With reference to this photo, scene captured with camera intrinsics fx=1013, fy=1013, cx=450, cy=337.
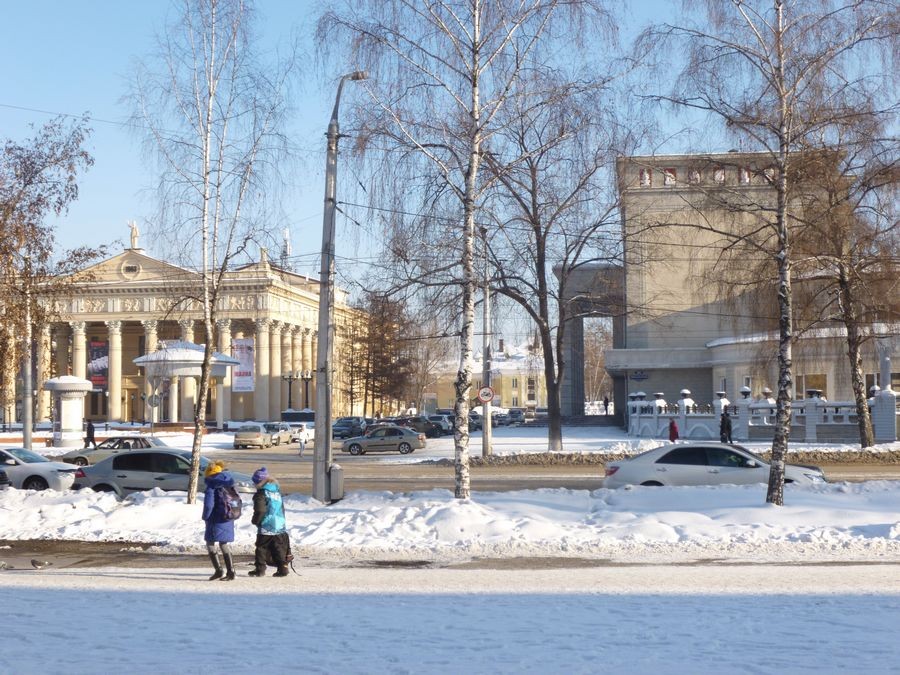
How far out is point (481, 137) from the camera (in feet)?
57.1

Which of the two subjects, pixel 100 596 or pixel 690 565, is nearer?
pixel 100 596

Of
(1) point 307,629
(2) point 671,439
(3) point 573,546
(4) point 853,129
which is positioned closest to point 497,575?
(3) point 573,546

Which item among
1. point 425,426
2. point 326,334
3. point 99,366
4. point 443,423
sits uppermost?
point 99,366

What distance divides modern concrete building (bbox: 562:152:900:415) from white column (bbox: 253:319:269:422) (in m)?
34.3

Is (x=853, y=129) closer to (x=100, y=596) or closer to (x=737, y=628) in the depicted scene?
(x=737, y=628)

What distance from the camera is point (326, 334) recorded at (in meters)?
19.0

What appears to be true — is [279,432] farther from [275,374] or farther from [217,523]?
[217,523]

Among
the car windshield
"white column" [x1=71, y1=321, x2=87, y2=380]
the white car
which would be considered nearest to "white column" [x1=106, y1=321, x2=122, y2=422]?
"white column" [x1=71, y1=321, x2=87, y2=380]

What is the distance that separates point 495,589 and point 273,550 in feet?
9.57

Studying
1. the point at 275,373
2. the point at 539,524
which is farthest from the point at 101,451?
the point at 275,373

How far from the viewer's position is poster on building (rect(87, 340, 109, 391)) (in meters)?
91.6

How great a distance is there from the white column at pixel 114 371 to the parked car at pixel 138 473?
75.7 m

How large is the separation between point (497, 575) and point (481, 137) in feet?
26.0

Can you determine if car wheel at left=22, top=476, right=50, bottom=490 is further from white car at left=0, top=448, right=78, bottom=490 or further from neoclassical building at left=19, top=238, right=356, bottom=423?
neoclassical building at left=19, top=238, right=356, bottom=423
